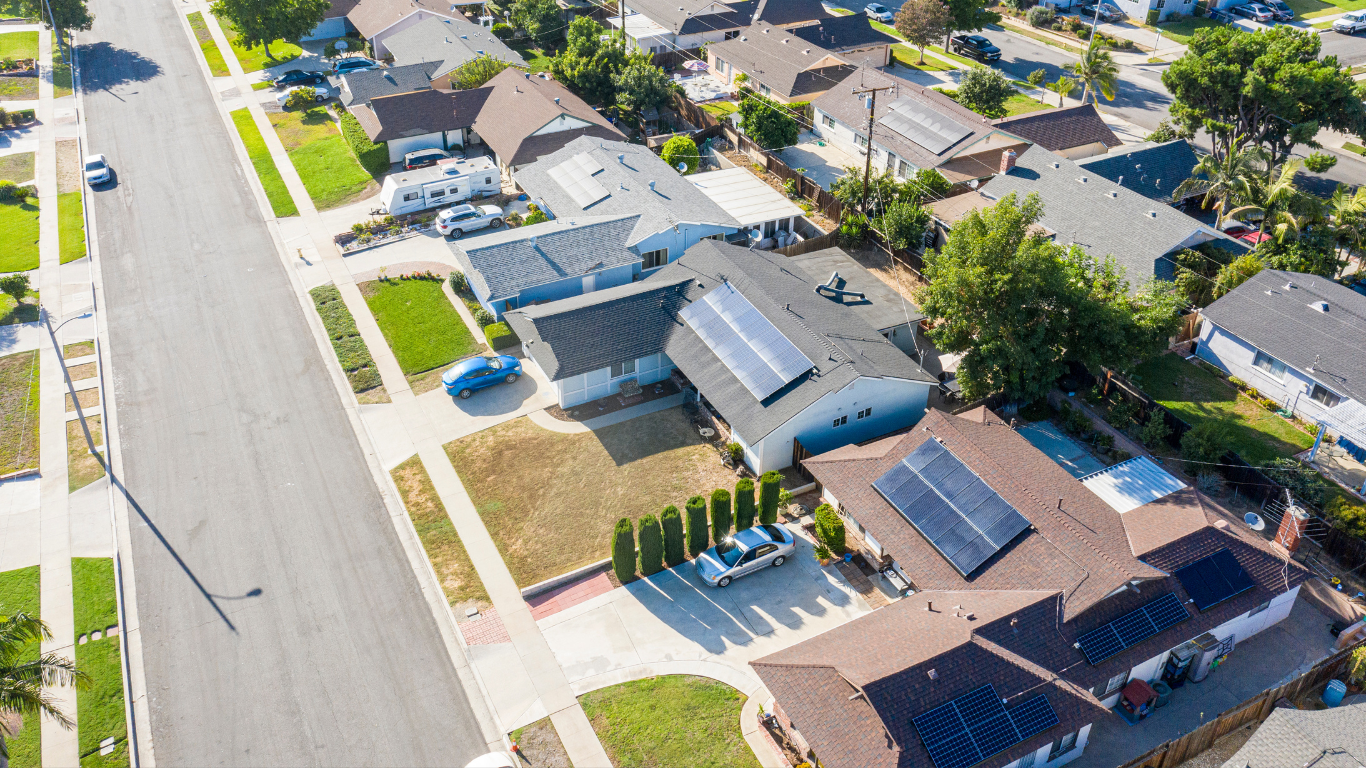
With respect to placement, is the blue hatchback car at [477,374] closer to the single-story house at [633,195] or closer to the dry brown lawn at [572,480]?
the dry brown lawn at [572,480]

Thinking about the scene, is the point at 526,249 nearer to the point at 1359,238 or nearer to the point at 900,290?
the point at 900,290

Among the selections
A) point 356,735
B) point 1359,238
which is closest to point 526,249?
point 356,735

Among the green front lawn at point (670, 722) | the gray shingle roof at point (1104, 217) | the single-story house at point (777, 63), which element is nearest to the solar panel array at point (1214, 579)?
the green front lawn at point (670, 722)

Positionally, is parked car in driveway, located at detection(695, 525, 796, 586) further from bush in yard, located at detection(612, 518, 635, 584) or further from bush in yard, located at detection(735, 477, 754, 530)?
bush in yard, located at detection(612, 518, 635, 584)

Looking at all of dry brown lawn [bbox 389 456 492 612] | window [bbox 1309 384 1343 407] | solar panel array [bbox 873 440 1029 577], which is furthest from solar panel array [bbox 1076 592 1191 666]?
dry brown lawn [bbox 389 456 492 612]

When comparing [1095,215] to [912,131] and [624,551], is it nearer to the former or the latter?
[912,131]

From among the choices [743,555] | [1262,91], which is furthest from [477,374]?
[1262,91]
